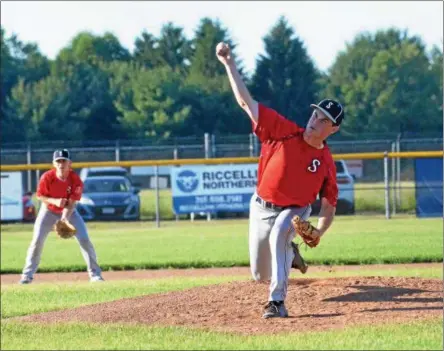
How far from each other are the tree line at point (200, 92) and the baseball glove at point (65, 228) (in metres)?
38.2

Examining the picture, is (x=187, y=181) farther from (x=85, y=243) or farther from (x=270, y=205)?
(x=270, y=205)

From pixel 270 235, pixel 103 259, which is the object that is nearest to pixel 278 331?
pixel 270 235

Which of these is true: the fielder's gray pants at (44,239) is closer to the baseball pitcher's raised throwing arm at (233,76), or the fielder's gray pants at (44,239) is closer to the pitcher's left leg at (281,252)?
the pitcher's left leg at (281,252)

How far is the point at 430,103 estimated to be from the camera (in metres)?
60.1

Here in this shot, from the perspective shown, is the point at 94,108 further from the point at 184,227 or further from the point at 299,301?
the point at 299,301

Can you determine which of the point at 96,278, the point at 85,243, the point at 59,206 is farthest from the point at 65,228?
the point at 96,278

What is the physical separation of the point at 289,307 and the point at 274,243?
2.29 feet

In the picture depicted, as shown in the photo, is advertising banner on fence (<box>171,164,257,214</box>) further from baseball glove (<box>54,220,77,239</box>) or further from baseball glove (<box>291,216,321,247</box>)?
baseball glove (<box>291,216,321,247</box>)

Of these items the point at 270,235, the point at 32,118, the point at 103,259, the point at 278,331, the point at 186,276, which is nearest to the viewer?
the point at 278,331

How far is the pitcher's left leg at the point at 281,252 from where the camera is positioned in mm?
9078

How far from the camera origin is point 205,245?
67.7ft

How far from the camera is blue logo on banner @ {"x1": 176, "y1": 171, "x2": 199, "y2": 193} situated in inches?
1037

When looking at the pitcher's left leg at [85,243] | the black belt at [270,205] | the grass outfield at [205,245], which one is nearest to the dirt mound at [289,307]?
the black belt at [270,205]

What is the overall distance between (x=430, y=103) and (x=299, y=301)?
5158cm
